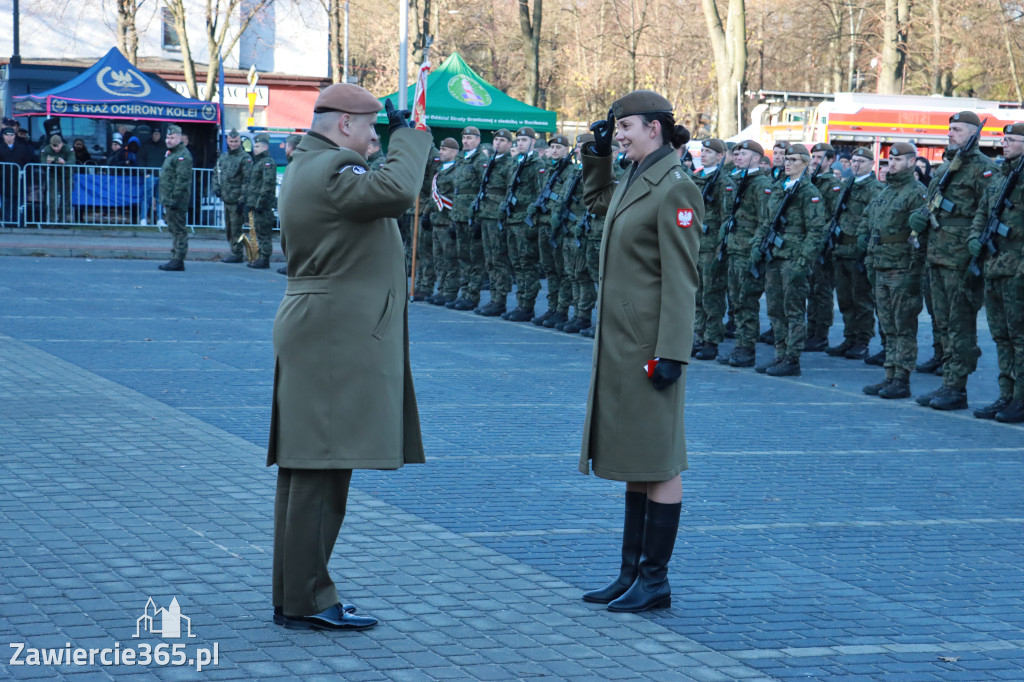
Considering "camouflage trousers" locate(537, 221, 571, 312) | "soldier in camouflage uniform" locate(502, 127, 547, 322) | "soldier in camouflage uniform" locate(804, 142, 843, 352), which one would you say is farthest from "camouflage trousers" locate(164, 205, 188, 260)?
"soldier in camouflage uniform" locate(804, 142, 843, 352)

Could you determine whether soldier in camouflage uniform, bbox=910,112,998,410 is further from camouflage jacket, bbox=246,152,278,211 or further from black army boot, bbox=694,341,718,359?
camouflage jacket, bbox=246,152,278,211

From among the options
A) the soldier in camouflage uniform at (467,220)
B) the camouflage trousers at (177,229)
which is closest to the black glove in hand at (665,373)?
the soldier in camouflage uniform at (467,220)

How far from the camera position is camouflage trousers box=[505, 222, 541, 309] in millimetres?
16047

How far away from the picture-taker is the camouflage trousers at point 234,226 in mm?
22359

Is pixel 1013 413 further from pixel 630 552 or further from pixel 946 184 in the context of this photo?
pixel 630 552

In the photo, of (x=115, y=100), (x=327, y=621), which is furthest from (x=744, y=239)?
(x=115, y=100)

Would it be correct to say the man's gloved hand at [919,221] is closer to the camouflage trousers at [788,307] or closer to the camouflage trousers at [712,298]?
the camouflage trousers at [788,307]

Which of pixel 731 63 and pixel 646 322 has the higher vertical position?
pixel 731 63

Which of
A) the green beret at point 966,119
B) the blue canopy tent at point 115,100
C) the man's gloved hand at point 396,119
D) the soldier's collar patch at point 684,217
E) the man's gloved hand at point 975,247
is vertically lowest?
the man's gloved hand at point 975,247

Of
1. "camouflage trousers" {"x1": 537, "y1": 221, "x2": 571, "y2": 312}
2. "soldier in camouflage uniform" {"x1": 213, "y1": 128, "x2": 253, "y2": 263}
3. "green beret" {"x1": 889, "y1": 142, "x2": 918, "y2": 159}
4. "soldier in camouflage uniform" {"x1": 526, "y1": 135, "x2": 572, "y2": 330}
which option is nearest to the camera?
"green beret" {"x1": 889, "y1": 142, "x2": 918, "y2": 159}

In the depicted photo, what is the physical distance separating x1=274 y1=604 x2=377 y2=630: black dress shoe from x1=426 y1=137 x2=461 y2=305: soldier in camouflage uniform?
12493mm

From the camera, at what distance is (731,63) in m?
33.2

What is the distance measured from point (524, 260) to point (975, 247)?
673 centimetres

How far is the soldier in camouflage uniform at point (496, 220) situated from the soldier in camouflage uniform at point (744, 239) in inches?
143
